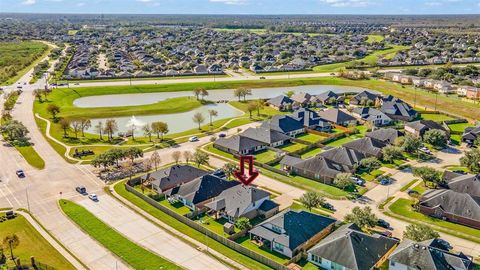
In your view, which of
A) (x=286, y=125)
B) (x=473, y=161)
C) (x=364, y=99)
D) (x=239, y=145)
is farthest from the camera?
(x=364, y=99)

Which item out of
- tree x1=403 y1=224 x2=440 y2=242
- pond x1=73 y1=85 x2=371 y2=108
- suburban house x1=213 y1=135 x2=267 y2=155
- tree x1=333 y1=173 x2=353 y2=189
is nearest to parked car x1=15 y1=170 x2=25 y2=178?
suburban house x1=213 y1=135 x2=267 y2=155

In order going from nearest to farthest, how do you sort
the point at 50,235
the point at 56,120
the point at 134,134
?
the point at 50,235 < the point at 134,134 < the point at 56,120

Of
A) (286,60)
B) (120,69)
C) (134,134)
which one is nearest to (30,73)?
(120,69)

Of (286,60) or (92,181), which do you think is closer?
(92,181)

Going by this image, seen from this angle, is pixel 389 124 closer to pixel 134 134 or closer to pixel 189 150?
pixel 189 150

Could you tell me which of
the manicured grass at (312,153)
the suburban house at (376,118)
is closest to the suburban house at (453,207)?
the manicured grass at (312,153)

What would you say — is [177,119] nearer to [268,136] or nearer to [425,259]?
[268,136]

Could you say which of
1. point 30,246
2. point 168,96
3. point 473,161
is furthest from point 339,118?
point 30,246

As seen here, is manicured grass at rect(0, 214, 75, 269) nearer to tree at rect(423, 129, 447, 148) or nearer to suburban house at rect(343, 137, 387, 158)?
suburban house at rect(343, 137, 387, 158)
